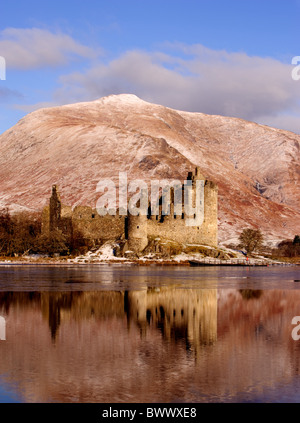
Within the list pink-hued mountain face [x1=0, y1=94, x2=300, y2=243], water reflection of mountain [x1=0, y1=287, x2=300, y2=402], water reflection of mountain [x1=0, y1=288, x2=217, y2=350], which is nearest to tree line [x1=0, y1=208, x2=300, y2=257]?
water reflection of mountain [x1=0, y1=288, x2=217, y2=350]

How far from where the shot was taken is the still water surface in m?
10.2

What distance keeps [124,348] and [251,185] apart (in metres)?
164

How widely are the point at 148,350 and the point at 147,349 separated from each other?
10 centimetres

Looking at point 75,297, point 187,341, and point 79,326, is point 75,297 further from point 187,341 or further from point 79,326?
point 187,341

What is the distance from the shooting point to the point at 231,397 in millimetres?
9875

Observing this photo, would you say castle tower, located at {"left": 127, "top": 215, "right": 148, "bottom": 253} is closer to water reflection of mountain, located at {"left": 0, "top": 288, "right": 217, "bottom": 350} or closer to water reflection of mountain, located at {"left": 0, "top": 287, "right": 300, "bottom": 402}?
water reflection of mountain, located at {"left": 0, "top": 288, "right": 217, "bottom": 350}

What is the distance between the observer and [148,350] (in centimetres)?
1350

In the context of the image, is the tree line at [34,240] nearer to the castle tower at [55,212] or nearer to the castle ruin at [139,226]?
the castle ruin at [139,226]

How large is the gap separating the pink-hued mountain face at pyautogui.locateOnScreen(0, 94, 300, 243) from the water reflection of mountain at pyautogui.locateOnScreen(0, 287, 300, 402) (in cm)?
8628

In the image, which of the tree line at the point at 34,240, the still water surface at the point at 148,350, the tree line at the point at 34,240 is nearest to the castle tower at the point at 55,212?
the tree line at the point at 34,240

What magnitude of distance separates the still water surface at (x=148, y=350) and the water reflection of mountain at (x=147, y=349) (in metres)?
0.02

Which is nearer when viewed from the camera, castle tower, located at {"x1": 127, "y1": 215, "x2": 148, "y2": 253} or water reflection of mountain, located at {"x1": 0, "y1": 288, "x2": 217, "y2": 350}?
water reflection of mountain, located at {"x1": 0, "y1": 288, "x2": 217, "y2": 350}

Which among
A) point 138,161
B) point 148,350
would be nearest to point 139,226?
point 148,350

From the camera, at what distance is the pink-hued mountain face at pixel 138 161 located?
12306 centimetres
